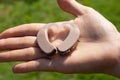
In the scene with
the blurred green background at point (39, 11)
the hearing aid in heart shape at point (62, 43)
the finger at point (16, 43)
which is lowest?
the finger at point (16, 43)

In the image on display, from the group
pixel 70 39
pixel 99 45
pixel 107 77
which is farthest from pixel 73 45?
pixel 107 77

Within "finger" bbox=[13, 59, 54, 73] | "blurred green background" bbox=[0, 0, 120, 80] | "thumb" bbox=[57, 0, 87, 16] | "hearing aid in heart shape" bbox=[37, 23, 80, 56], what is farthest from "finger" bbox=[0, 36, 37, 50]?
"blurred green background" bbox=[0, 0, 120, 80]

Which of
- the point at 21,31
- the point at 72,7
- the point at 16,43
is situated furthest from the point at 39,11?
the point at 16,43

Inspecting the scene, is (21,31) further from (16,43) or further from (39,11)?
(39,11)

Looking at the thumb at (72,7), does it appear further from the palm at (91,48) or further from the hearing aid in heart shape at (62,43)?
the hearing aid in heart shape at (62,43)

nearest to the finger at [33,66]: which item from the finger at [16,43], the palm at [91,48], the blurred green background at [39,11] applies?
the palm at [91,48]
